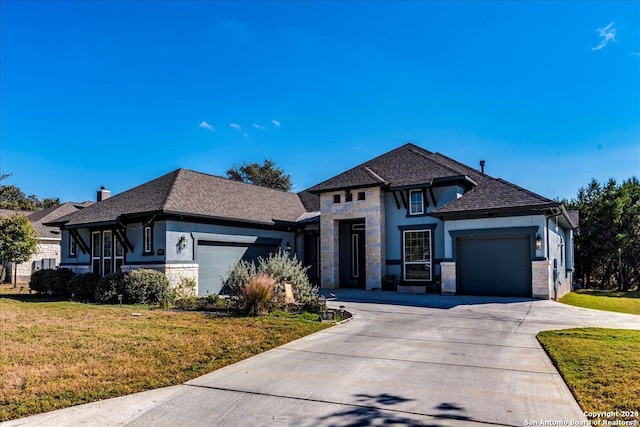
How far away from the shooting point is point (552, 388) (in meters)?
5.44

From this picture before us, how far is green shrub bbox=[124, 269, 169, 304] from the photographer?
1497 cm

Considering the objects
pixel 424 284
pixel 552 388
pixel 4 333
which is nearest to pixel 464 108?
pixel 424 284

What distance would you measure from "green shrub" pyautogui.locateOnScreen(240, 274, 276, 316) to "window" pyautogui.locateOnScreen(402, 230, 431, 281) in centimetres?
856

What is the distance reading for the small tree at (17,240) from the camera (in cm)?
1788

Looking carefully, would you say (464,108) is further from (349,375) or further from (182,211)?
(349,375)

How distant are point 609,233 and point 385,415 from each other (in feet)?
89.5

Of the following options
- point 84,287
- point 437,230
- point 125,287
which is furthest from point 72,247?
point 437,230

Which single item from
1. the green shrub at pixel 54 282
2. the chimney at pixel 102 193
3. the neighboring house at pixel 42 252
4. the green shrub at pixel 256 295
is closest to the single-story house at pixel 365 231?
the green shrub at pixel 54 282

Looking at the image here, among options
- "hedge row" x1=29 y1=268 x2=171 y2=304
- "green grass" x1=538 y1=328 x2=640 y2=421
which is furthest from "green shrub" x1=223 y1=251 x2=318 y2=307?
"green grass" x1=538 y1=328 x2=640 y2=421

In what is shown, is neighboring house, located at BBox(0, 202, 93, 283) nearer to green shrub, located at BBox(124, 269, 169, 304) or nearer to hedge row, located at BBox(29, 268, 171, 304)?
hedge row, located at BBox(29, 268, 171, 304)

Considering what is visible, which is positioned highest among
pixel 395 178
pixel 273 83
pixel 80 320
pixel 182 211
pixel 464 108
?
pixel 273 83

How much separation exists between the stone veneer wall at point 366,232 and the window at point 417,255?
3.21 ft

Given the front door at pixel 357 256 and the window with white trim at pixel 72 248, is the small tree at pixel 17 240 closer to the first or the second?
the window with white trim at pixel 72 248

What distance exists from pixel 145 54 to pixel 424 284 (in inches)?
539
